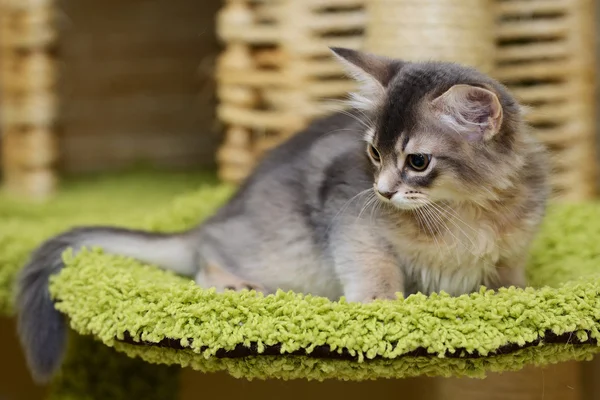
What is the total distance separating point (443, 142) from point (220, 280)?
604mm

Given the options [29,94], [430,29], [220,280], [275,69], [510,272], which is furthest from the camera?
[29,94]

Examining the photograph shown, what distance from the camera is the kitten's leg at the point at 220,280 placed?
5.70 ft

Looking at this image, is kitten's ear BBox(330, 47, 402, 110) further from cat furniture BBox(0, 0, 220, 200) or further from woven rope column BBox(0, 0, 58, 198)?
cat furniture BBox(0, 0, 220, 200)

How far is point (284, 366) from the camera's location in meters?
1.35

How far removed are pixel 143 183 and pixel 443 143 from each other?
6.65ft

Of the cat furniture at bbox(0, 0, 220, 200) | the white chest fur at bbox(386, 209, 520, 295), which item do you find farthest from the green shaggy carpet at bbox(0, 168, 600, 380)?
the cat furniture at bbox(0, 0, 220, 200)

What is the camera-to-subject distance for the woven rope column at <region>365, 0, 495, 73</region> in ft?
7.00

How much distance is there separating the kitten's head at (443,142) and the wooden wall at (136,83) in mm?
2052

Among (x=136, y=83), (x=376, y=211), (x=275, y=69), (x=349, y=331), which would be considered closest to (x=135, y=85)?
(x=136, y=83)

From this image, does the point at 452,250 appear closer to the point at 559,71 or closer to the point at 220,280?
the point at 220,280

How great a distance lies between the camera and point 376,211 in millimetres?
1600

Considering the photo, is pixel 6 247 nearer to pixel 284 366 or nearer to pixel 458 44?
pixel 284 366

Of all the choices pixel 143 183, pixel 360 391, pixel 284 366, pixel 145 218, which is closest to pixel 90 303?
pixel 284 366

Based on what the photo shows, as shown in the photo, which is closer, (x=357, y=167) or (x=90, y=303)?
(x=90, y=303)
